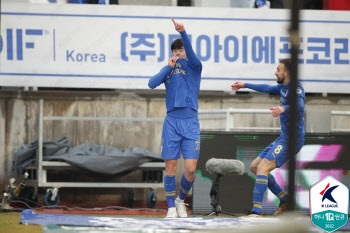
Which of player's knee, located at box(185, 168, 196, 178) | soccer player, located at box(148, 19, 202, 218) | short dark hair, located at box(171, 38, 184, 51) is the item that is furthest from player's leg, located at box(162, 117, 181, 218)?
short dark hair, located at box(171, 38, 184, 51)

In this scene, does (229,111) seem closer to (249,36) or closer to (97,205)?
(249,36)

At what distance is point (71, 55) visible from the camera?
11422 mm

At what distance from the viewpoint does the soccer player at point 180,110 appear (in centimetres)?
831

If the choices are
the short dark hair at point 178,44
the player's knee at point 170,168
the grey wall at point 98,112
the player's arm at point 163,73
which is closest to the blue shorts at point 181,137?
the player's knee at point 170,168

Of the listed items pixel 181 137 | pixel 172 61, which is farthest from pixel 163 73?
pixel 181 137

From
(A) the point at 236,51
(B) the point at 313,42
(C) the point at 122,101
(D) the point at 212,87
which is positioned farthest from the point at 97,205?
(B) the point at 313,42

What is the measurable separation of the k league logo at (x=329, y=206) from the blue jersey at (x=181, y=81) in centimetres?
186

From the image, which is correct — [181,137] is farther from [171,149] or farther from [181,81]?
[181,81]

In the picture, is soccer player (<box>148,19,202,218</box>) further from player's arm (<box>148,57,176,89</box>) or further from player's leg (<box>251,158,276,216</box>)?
player's leg (<box>251,158,276,216</box>)

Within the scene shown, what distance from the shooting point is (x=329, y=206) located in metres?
7.96

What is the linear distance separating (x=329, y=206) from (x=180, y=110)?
2.07 meters

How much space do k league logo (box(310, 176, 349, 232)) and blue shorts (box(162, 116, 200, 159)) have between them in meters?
1.57

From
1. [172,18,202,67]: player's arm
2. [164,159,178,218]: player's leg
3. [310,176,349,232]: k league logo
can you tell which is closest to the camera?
[310,176,349,232]: k league logo

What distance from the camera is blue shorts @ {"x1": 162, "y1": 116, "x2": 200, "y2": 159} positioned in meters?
8.30
